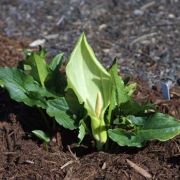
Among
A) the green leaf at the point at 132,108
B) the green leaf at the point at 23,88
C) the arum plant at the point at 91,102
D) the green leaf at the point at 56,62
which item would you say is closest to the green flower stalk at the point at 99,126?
the arum plant at the point at 91,102

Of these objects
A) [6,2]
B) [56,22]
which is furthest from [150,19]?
[6,2]

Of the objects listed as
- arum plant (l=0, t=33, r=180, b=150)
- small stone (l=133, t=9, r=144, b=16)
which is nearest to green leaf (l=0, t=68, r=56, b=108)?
arum plant (l=0, t=33, r=180, b=150)

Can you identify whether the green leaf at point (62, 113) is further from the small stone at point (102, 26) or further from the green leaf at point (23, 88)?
the small stone at point (102, 26)

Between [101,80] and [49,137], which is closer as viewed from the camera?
[101,80]

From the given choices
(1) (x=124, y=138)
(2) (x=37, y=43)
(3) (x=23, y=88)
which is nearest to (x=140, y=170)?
(1) (x=124, y=138)

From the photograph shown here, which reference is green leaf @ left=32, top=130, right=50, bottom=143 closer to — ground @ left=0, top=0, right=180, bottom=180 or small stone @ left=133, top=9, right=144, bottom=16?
ground @ left=0, top=0, right=180, bottom=180

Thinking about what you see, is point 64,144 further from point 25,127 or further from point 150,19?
point 150,19
